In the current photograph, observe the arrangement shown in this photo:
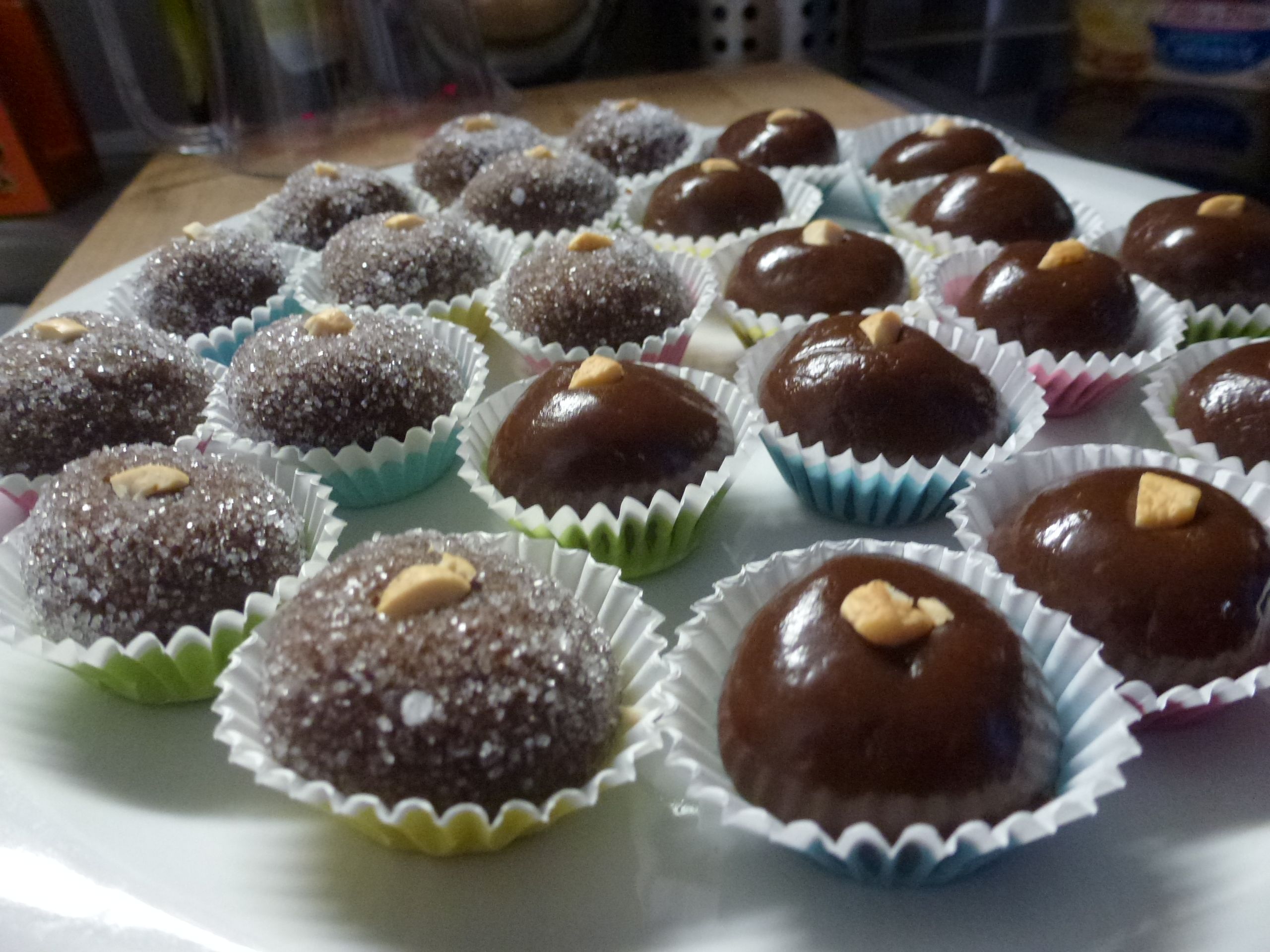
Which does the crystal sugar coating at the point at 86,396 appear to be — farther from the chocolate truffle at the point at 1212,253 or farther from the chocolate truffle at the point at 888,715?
the chocolate truffle at the point at 1212,253

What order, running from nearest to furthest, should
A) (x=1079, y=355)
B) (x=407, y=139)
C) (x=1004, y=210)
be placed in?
(x=1079, y=355) → (x=1004, y=210) → (x=407, y=139)

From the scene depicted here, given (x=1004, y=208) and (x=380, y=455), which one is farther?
(x=1004, y=208)

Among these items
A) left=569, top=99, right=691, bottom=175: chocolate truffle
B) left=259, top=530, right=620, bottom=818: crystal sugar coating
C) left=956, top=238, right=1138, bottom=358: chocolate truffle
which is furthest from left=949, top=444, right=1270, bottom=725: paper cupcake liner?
left=569, top=99, right=691, bottom=175: chocolate truffle

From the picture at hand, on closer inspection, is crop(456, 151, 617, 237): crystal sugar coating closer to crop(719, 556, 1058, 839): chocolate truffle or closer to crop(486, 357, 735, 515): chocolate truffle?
crop(486, 357, 735, 515): chocolate truffle

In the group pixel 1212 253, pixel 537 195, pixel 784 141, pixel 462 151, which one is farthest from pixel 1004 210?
pixel 462 151

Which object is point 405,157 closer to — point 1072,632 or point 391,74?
point 391,74

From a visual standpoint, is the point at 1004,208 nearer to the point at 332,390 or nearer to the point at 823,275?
the point at 823,275

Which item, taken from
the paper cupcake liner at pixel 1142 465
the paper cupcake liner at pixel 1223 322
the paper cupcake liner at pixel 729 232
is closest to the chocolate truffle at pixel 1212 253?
the paper cupcake liner at pixel 1223 322
